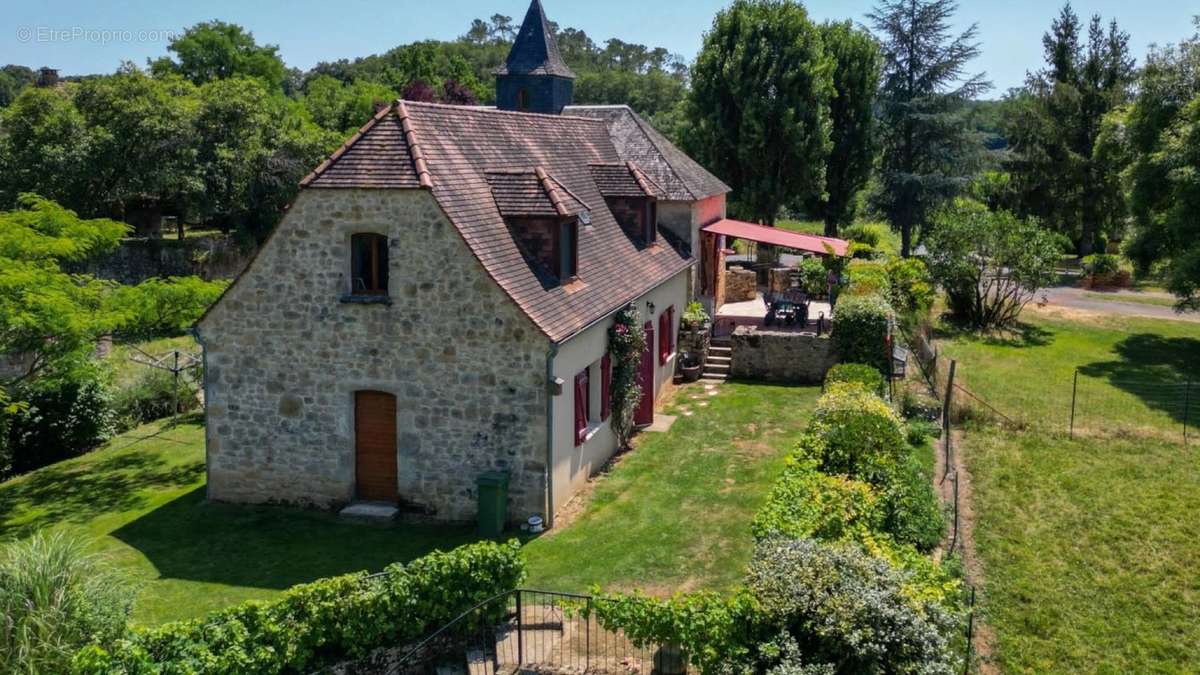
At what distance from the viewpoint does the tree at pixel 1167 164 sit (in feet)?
112

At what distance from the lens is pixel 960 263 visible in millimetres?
38125

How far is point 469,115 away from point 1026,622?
15.6m

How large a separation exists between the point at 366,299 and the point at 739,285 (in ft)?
74.0

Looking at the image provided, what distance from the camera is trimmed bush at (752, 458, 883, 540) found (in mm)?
12828

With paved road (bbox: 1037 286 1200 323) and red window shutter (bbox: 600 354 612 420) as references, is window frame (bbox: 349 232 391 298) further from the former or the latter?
paved road (bbox: 1037 286 1200 323)

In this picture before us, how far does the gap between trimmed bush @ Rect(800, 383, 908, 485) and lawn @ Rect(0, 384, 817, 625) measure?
2176 mm

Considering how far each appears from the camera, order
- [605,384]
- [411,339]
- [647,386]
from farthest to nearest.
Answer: [647,386], [605,384], [411,339]

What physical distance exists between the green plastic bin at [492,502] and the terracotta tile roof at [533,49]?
63.0 feet

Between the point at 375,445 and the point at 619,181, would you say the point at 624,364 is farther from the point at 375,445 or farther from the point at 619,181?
the point at 619,181

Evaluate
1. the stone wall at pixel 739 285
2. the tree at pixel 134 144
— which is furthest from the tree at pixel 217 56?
the stone wall at pixel 739 285

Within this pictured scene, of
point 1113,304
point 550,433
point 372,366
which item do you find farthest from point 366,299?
point 1113,304

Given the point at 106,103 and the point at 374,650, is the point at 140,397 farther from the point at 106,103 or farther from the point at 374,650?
the point at 106,103

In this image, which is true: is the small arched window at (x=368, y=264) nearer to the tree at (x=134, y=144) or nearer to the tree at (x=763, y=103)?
the tree at (x=763, y=103)

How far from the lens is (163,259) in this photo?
159 feet
